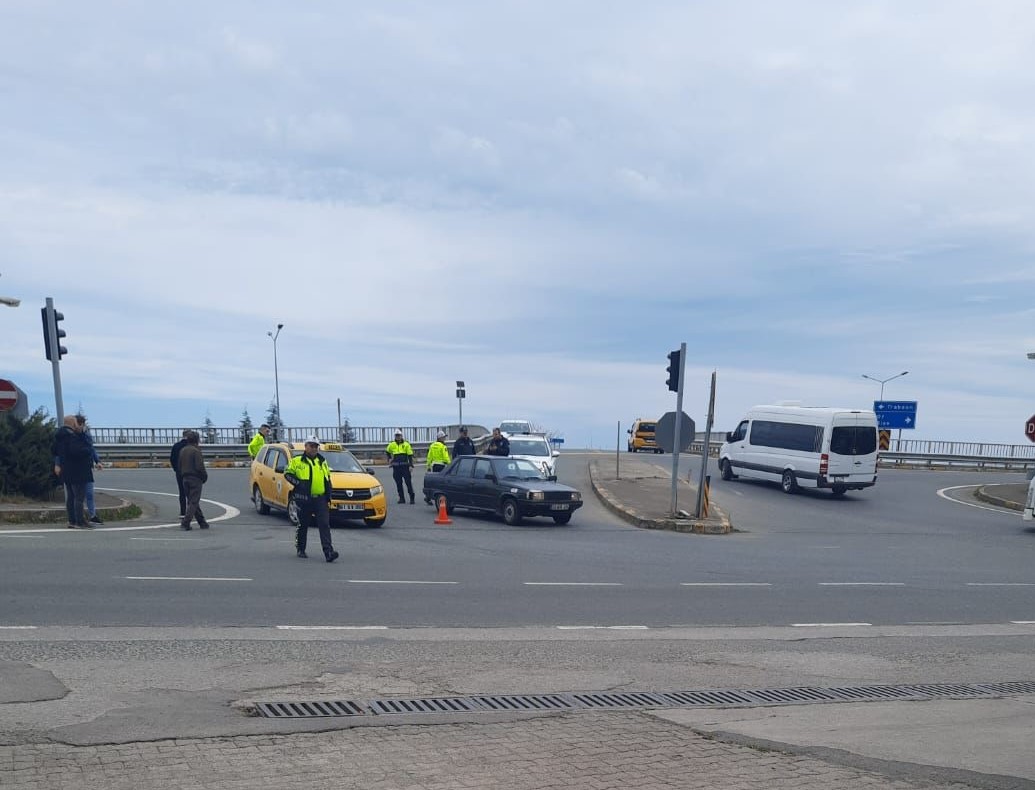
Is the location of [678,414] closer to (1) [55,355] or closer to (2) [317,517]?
(2) [317,517]

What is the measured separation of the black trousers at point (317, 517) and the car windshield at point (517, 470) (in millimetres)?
8267

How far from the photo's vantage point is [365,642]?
9156mm

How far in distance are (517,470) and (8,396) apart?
34.6ft

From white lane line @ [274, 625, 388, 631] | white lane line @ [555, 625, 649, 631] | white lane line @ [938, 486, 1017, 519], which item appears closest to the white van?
white lane line @ [938, 486, 1017, 519]

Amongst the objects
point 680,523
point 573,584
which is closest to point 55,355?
point 573,584

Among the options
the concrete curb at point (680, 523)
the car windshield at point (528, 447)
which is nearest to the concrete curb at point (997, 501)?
the concrete curb at point (680, 523)

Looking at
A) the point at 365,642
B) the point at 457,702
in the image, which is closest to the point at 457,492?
the point at 365,642

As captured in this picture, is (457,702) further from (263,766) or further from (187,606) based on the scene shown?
(187,606)

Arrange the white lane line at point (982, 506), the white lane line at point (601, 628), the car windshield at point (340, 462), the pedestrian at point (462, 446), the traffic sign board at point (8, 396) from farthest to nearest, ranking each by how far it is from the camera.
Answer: the white lane line at point (982, 506)
the pedestrian at point (462, 446)
the car windshield at point (340, 462)
the traffic sign board at point (8, 396)
the white lane line at point (601, 628)

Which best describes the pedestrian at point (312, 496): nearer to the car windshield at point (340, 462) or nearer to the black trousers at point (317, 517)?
Answer: the black trousers at point (317, 517)

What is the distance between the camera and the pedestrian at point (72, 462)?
55.5ft

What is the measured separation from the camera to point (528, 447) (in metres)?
32.5

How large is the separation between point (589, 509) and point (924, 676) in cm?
1761

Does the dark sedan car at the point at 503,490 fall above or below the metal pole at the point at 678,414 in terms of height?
below
